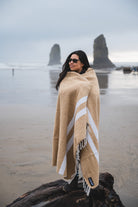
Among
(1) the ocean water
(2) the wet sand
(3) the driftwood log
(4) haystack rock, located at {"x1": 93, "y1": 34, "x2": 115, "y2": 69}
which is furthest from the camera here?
(4) haystack rock, located at {"x1": 93, "y1": 34, "x2": 115, "y2": 69}

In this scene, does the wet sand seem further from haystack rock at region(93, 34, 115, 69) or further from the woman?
haystack rock at region(93, 34, 115, 69)

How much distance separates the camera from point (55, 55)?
163m

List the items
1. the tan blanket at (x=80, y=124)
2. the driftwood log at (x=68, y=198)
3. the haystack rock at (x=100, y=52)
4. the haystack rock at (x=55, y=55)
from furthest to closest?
the haystack rock at (x=55, y=55) < the haystack rock at (x=100, y=52) < the driftwood log at (x=68, y=198) < the tan blanket at (x=80, y=124)

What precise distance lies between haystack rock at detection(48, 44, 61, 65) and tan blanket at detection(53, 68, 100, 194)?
6337 inches

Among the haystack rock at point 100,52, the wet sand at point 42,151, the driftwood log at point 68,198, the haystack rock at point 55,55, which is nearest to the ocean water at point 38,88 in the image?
the wet sand at point 42,151

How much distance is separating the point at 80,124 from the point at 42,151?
2.65m

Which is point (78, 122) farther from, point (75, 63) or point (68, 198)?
point (68, 198)

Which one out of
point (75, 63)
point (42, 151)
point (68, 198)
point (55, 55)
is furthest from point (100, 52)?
point (68, 198)

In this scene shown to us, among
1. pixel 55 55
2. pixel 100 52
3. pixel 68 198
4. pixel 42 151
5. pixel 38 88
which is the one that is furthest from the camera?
pixel 55 55

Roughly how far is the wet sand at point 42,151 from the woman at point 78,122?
1.28 metres

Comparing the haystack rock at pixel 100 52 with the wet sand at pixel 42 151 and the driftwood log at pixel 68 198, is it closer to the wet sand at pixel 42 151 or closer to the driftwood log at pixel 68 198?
the wet sand at pixel 42 151

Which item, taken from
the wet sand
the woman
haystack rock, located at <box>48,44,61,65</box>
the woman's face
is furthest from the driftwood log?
haystack rock, located at <box>48,44,61,65</box>

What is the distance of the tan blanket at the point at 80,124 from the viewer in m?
1.89

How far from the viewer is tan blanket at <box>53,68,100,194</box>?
189cm
